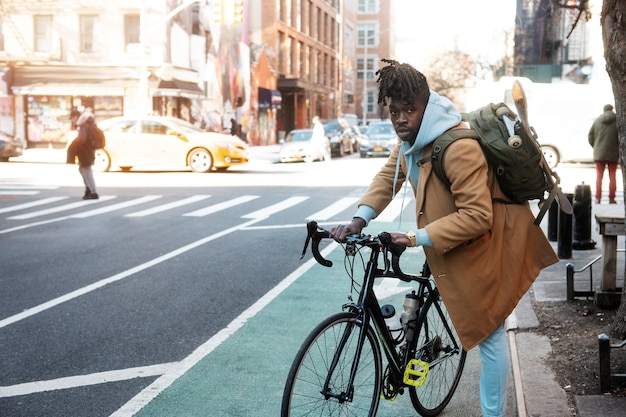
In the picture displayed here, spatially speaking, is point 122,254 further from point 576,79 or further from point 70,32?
point 576,79

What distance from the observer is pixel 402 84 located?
3521mm

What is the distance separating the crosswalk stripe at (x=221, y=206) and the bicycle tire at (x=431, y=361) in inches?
389

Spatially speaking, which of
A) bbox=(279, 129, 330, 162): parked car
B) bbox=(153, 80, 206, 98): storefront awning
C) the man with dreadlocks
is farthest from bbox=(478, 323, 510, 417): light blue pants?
bbox=(153, 80, 206, 98): storefront awning

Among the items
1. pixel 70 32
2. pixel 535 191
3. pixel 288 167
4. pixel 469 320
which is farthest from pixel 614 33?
pixel 70 32

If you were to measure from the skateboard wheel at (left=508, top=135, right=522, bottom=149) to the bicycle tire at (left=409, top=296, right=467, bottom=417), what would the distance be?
101 cm

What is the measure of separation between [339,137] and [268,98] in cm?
1349

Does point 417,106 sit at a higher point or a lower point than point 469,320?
higher

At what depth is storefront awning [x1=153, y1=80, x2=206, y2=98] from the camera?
34.9 meters

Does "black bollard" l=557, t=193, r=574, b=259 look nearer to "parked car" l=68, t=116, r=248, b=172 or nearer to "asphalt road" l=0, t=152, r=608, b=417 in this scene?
"asphalt road" l=0, t=152, r=608, b=417

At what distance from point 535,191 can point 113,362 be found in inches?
129

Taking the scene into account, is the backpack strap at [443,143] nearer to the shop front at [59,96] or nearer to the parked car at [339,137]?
the shop front at [59,96]

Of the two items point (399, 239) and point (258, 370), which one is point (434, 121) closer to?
point (399, 239)

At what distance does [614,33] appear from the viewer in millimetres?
5055

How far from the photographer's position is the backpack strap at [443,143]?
3479 millimetres
